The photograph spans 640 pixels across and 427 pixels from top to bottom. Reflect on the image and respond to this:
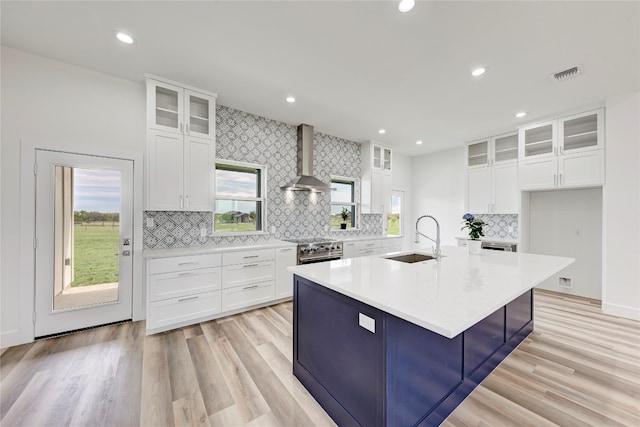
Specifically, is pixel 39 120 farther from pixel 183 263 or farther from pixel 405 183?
pixel 405 183

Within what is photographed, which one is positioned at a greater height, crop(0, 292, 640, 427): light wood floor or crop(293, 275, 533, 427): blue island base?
crop(293, 275, 533, 427): blue island base

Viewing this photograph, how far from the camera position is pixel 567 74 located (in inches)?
108

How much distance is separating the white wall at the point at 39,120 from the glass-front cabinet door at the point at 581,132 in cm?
604

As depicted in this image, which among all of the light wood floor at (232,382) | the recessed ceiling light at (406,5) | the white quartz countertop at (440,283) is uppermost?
the recessed ceiling light at (406,5)

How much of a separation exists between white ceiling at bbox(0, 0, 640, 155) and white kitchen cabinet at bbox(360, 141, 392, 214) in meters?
1.81

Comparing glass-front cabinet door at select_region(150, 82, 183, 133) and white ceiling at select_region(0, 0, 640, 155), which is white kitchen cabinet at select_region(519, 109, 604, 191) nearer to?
white ceiling at select_region(0, 0, 640, 155)

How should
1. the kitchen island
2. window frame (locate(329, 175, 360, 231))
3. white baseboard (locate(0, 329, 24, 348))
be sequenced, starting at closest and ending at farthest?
the kitchen island < white baseboard (locate(0, 329, 24, 348)) < window frame (locate(329, 175, 360, 231))

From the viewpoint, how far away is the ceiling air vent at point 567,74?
2666mm

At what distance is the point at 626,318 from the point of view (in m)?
3.25

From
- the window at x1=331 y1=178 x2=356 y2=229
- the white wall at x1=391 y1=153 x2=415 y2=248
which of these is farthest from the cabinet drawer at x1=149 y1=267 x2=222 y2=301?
the white wall at x1=391 y1=153 x2=415 y2=248

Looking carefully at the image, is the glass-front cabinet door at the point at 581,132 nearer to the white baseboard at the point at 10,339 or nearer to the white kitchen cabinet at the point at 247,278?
the white kitchen cabinet at the point at 247,278

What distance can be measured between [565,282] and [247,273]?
5302 millimetres

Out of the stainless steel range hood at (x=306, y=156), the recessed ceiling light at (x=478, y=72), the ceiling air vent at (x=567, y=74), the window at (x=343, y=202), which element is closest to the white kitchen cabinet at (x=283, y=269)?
the stainless steel range hood at (x=306, y=156)

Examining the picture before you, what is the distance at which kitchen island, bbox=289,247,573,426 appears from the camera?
1.30 m
